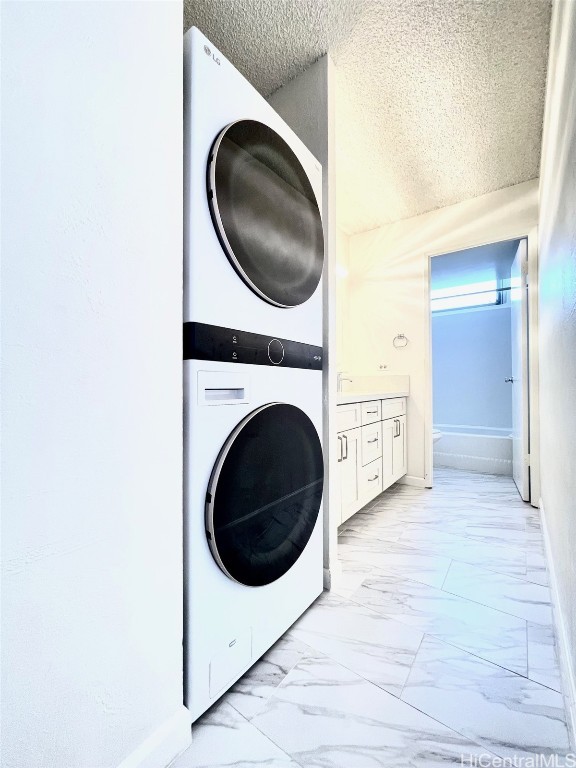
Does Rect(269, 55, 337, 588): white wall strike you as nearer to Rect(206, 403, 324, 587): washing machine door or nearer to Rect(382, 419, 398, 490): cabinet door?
Rect(206, 403, 324, 587): washing machine door

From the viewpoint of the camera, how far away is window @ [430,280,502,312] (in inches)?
175

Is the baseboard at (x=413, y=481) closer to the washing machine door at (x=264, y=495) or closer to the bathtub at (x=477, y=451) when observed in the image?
the bathtub at (x=477, y=451)

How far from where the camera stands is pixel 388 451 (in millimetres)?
2686

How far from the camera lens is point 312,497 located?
1286 mm

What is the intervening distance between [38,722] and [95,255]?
0.78 meters

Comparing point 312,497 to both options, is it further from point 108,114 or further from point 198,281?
point 108,114

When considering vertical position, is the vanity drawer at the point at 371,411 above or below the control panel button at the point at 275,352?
below

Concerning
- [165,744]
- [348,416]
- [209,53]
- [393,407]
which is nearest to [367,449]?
[348,416]

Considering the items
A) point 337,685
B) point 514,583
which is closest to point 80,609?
point 337,685

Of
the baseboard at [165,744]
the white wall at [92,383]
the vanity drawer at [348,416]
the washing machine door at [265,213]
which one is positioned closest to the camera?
the white wall at [92,383]

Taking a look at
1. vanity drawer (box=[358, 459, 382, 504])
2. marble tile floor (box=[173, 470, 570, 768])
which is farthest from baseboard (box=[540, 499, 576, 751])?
vanity drawer (box=[358, 459, 382, 504])

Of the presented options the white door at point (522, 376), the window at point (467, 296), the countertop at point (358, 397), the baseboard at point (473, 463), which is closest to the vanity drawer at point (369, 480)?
the countertop at point (358, 397)

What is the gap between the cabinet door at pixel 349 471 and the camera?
1956 mm

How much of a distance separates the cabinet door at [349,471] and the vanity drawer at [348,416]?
4 centimetres
